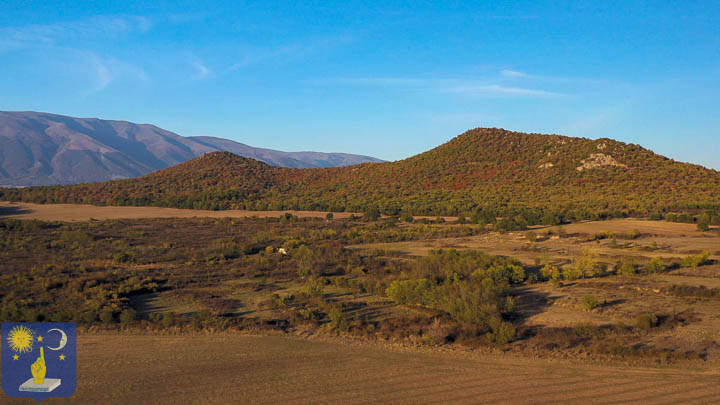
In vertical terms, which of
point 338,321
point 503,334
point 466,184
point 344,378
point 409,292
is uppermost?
point 466,184

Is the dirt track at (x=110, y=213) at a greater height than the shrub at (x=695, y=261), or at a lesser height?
lesser

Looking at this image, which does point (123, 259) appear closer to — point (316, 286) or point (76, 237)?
point (76, 237)

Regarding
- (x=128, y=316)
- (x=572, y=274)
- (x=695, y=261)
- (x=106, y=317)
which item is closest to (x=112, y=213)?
(x=106, y=317)

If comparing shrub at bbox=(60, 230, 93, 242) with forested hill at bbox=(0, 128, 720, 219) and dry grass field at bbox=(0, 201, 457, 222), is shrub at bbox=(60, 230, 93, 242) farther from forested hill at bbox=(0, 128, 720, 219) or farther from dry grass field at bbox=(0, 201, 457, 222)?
forested hill at bbox=(0, 128, 720, 219)

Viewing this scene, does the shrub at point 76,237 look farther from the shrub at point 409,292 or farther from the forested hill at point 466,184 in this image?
the forested hill at point 466,184

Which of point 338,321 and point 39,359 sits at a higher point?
point 338,321

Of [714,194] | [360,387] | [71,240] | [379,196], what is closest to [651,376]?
[360,387]

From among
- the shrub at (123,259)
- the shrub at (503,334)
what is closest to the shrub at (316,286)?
the shrub at (503,334)

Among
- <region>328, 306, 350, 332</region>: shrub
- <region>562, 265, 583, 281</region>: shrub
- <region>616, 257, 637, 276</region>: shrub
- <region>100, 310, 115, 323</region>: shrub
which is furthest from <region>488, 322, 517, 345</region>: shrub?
<region>616, 257, 637, 276</region>: shrub
